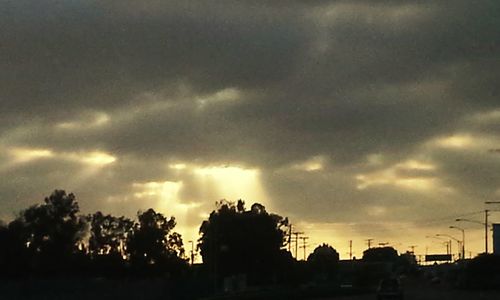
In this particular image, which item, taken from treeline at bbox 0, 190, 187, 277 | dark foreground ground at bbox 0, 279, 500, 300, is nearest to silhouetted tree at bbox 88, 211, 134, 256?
treeline at bbox 0, 190, 187, 277

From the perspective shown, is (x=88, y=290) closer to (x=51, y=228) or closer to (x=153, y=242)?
(x=51, y=228)

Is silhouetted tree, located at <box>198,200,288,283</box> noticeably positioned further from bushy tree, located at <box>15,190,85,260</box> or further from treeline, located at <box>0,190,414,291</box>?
bushy tree, located at <box>15,190,85,260</box>

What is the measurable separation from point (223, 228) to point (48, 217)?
145 ft

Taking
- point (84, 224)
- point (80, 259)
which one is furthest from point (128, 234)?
point (80, 259)

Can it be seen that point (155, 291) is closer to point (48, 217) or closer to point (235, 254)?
point (48, 217)

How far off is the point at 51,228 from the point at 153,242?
2485 centimetres

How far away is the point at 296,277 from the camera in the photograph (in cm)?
15100

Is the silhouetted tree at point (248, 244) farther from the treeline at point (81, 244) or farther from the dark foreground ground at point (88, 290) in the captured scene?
the dark foreground ground at point (88, 290)

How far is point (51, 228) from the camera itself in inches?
4564

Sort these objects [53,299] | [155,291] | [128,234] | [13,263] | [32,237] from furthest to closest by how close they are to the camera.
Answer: [128,234] → [32,237] → [13,263] → [155,291] → [53,299]

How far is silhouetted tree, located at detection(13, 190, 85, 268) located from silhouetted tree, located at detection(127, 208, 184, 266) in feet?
46.0

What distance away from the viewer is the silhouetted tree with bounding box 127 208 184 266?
445ft

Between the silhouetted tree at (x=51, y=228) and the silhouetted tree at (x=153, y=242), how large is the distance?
46.0 feet

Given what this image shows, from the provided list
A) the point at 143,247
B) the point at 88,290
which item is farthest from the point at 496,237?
the point at 88,290
